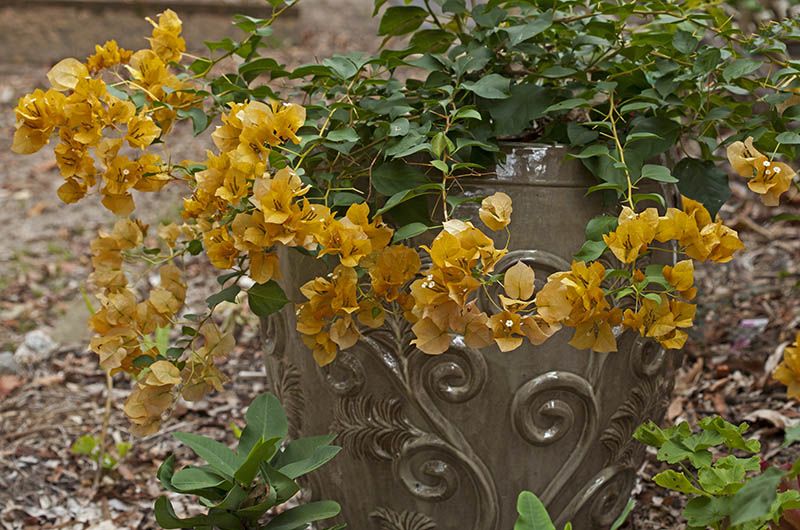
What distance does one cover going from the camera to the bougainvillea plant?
1093 mm

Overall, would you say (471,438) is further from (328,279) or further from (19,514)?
(19,514)

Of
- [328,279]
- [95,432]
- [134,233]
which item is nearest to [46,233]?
[95,432]

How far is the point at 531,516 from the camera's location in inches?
46.2

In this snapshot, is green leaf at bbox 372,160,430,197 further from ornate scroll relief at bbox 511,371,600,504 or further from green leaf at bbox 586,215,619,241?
ornate scroll relief at bbox 511,371,600,504

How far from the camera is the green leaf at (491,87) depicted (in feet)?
4.25

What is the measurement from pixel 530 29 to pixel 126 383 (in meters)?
1.64

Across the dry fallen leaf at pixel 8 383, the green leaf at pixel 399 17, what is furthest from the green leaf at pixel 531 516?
the dry fallen leaf at pixel 8 383

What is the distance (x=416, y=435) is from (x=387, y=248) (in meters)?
0.34

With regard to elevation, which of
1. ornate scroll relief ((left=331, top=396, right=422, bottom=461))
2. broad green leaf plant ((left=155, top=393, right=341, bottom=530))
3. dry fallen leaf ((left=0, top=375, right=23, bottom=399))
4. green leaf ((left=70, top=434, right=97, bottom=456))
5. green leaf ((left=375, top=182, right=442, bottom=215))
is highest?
green leaf ((left=375, top=182, right=442, bottom=215))

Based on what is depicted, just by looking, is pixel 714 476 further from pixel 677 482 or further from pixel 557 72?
pixel 557 72

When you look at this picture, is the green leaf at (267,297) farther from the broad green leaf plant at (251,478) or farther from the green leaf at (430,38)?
the green leaf at (430,38)

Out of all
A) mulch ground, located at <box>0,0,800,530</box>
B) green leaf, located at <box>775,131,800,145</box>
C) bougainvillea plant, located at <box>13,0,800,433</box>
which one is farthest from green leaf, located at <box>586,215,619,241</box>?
mulch ground, located at <box>0,0,800,530</box>

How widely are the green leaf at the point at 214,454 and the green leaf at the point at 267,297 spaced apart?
19 cm

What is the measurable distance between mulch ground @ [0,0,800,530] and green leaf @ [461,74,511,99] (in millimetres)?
842
